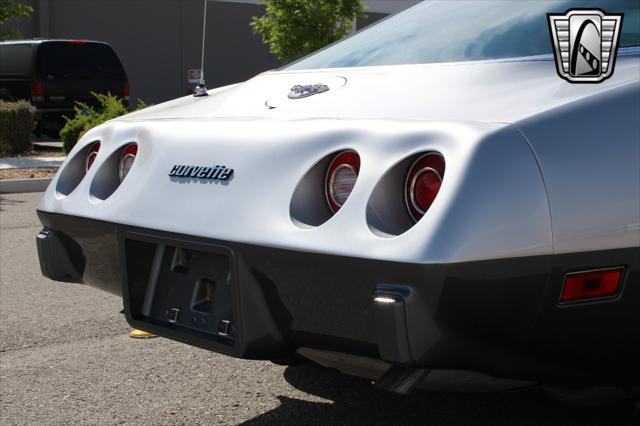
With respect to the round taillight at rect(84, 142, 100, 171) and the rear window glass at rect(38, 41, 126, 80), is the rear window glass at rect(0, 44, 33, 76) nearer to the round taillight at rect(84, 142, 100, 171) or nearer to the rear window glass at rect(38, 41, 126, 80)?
the rear window glass at rect(38, 41, 126, 80)

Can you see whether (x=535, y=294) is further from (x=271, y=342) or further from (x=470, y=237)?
(x=271, y=342)

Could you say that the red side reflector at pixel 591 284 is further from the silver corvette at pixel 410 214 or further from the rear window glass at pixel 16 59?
the rear window glass at pixel 16 59

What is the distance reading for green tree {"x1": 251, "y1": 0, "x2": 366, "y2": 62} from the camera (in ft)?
67.9

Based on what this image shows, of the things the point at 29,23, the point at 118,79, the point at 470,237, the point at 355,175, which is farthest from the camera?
the point at 29,23

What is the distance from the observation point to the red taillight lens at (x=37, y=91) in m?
18.3

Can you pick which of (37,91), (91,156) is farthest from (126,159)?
(37,91)

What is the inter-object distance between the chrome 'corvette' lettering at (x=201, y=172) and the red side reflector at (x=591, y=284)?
1012 millimetres

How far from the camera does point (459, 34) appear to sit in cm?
338

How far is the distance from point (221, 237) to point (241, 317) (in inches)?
9.1

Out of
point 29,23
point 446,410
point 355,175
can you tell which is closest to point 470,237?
point 355,175

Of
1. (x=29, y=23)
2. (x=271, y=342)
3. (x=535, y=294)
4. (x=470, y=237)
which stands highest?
(x=470, y=237)

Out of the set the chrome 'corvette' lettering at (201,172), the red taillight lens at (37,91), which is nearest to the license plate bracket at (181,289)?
the chrome 'corvette' lettering at (201,172)

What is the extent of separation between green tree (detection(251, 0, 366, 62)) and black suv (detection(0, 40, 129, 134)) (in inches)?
146

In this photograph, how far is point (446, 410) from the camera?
12.0 feet
